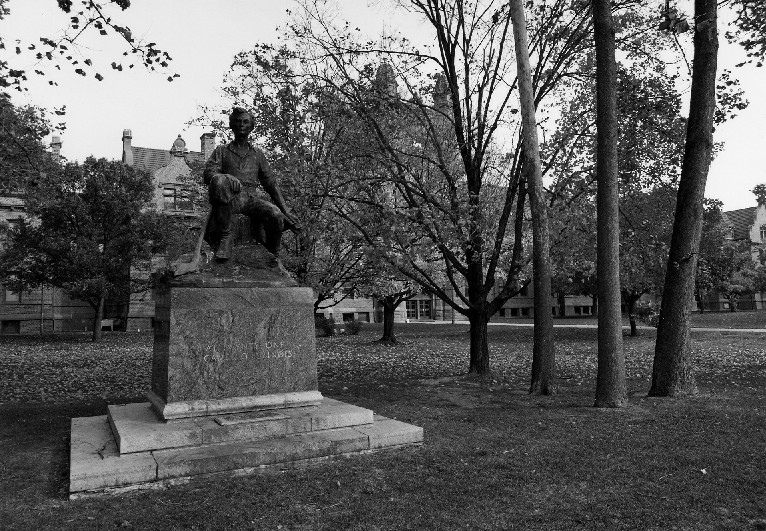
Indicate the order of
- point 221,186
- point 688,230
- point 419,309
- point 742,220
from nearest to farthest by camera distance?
point 221,186
point 688,230
point 419,309
point 742,220

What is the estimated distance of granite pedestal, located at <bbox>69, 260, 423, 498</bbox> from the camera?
607cm

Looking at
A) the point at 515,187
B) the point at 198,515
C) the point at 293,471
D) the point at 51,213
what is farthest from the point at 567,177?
the point at 51,213

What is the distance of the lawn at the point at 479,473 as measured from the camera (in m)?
4.76

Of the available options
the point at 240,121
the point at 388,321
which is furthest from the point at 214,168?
the point at 388,321

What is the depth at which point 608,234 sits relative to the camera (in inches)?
369

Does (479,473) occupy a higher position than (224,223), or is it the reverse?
(224,223)

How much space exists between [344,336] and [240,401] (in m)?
25.3

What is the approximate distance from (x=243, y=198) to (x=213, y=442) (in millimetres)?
3215

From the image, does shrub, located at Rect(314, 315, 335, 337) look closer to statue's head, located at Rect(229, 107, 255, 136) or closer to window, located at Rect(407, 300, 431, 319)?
window, located at Rect(407, 300, 431, 319)

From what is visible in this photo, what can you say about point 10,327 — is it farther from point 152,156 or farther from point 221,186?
point 221,186

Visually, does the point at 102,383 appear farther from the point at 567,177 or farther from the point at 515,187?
the point at 567,177

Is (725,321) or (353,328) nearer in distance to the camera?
(353,328)

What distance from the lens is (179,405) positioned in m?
6.70

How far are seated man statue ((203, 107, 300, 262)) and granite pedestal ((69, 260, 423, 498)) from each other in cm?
52
